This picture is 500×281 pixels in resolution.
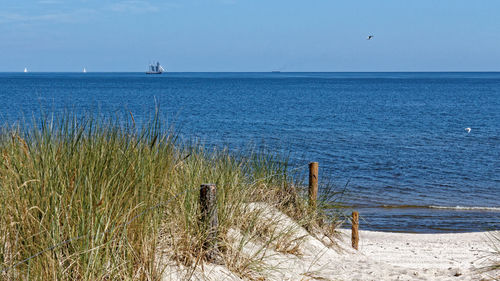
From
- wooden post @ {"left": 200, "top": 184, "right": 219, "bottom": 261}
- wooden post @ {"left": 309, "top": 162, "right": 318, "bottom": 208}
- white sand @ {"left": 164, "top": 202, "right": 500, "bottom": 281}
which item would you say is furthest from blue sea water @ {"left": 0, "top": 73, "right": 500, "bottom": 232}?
white sand @ {"left": 164, "top": 202, "right": 500, "bottom": 281}

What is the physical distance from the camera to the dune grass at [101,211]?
4.62 m

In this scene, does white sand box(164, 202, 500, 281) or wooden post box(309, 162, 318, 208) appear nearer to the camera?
white sand box(164, 202, 500, 281)

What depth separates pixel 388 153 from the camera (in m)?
27.0

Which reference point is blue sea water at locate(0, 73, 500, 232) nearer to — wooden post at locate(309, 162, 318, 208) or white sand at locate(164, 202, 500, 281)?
wooden post at locate(309, 162, 318, 208)

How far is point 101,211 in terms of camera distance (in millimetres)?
4949

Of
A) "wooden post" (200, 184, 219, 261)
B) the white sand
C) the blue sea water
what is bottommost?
the blue sea water

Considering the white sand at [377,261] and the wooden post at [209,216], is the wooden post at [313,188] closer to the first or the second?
the white sand at [377,261]

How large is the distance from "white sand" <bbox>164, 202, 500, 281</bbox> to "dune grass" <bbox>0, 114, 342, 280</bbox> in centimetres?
24

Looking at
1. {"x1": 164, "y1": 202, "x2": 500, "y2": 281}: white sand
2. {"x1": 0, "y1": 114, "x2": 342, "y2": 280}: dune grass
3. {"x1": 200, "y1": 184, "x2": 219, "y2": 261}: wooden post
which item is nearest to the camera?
{"x1": 0, "y1": 114, "x2": 342, "y2": 280}: dune grass

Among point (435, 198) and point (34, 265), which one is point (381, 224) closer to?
point (435, 198)

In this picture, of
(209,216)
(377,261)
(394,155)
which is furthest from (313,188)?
(394,155)

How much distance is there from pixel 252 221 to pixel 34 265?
3.21 meters

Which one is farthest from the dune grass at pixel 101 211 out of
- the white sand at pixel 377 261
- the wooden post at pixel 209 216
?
the white sand at pixel 377 261

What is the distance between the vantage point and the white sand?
6802mm
